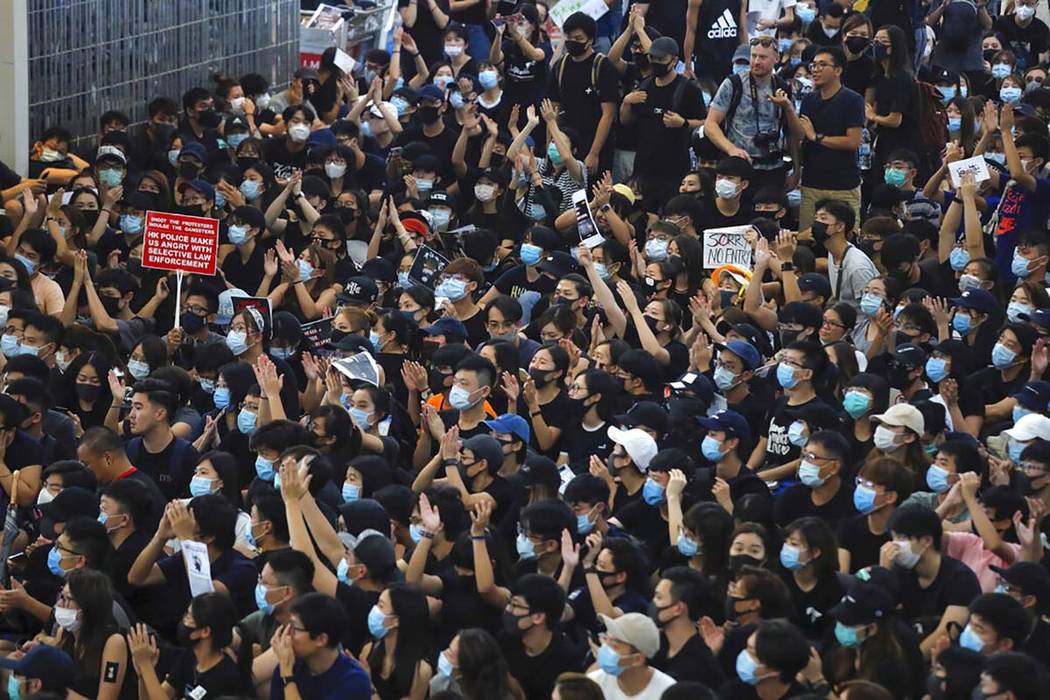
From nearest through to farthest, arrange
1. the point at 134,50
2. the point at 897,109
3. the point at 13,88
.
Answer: the point at 897,109 → the point at 13,88 → the point at 134,50

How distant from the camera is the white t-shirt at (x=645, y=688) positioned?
8406mm

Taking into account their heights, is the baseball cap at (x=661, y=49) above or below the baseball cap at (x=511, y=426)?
above

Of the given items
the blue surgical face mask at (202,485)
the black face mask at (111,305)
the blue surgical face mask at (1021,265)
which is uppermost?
the blue surgical face mask at (1021,265)

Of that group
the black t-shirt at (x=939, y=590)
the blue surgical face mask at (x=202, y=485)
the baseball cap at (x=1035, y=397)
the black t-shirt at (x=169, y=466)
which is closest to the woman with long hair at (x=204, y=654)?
the blue surgical face mask at (x=202, y=485)

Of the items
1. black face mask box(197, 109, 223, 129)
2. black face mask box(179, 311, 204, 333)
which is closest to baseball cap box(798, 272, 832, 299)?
black face mask box(179, 311, 204, 333)

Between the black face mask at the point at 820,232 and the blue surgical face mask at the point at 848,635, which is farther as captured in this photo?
the black face mask at the point at 820,232

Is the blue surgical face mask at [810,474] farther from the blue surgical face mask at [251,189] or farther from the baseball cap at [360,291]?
the blue surgical face mask at [251,189]

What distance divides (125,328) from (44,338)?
3.89 ft

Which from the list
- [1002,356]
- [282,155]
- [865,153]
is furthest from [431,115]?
[1002,356]

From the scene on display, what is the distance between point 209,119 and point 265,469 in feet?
25.4

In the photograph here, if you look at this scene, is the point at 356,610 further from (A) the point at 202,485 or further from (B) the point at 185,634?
(A) the point at 202,485

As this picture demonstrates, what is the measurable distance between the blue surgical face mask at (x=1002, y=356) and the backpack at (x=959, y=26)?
8.20m

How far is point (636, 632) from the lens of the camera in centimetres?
848

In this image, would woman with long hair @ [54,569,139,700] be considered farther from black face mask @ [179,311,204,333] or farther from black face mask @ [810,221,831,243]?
black face mask @ [810,221,831,243]
